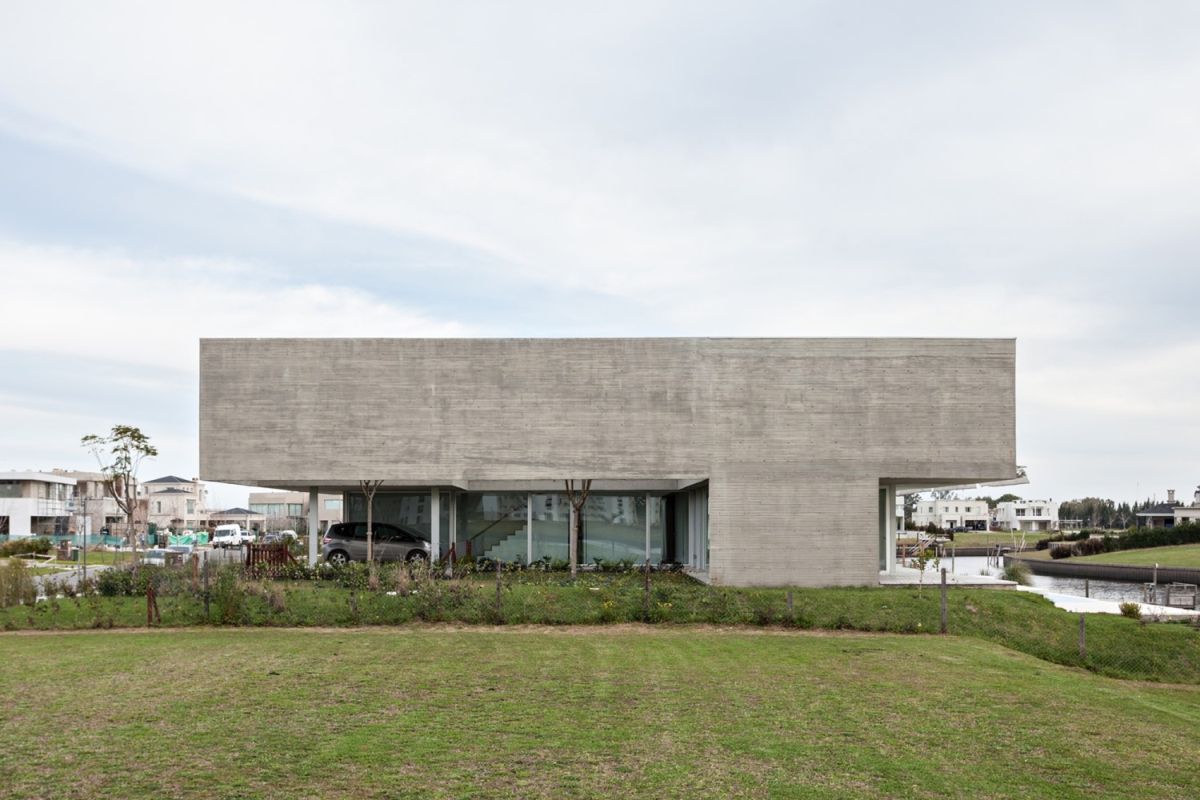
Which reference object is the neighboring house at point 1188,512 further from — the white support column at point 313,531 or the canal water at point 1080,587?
the white support column at point 313,531

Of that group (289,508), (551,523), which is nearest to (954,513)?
(289,508)

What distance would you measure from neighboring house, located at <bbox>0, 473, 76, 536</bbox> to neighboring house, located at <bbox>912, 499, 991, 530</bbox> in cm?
9584

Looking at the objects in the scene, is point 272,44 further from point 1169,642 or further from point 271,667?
point 1169,642

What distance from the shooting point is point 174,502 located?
9875 cm

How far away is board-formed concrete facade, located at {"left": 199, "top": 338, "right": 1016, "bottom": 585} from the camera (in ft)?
87.1

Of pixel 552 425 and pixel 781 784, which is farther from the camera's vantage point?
pixel 552 425

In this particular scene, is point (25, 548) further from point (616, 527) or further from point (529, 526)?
point (616, 527)

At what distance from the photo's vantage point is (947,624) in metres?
20.8

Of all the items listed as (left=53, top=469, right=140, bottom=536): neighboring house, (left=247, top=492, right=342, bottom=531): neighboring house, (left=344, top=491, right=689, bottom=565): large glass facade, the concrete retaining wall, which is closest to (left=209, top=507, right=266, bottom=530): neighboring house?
(left=247, top=492, right=342, bottom=531): neighboring house

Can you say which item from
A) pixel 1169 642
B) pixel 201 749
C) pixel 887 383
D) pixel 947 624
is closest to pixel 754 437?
pixel 887 383

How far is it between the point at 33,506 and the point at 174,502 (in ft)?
102

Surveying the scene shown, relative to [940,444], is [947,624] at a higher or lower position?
lower

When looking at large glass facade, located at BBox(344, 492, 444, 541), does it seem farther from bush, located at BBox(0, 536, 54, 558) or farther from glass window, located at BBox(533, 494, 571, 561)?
bush, located at BBox(0, 536, 54, 558)

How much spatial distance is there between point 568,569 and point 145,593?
1243cm
